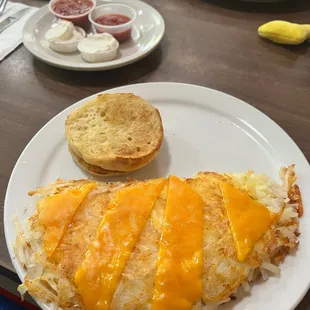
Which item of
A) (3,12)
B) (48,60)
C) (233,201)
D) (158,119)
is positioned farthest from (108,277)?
(3,12)

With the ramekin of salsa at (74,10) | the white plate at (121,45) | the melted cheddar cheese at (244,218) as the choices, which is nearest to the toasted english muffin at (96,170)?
the melted cheddar cheese at (244,218)

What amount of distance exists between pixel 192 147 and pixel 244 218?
56 cm

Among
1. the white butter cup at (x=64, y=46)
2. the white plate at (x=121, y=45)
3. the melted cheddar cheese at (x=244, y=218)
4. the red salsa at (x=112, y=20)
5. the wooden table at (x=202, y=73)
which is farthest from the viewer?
the red salsa at (x=112, y=20)

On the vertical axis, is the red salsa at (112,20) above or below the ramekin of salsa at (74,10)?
below

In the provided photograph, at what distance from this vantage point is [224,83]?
7.03 feet

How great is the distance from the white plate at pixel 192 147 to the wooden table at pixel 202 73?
16 centimetres

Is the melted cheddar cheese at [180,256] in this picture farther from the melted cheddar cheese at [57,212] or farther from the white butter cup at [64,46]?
the white butter cup at [64,46]

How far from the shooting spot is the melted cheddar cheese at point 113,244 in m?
1.13

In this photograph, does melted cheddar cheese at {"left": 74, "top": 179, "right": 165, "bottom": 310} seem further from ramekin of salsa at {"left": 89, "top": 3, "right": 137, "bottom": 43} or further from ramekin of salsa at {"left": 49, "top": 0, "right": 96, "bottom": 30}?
ramekin of salsa at {"left": 49, "top": 0, "right": 96, "bottom": 30}

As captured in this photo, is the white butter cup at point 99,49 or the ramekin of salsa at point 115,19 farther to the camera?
the ramekin of salsa at point 115,19

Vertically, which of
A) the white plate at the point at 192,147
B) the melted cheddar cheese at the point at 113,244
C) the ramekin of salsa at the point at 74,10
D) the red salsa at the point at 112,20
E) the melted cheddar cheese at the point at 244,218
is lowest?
the white plate at the point at 192,147

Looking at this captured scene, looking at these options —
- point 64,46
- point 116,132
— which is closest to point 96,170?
point 116,132

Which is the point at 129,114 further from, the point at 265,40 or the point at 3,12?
the point at 3,12

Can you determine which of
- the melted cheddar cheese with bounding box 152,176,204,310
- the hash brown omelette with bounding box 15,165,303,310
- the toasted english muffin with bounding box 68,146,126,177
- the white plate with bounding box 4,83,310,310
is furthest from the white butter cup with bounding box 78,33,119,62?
the melted cheddar cheese with bounding box 152,176,204,310
